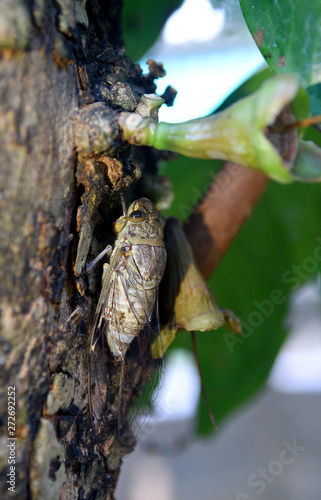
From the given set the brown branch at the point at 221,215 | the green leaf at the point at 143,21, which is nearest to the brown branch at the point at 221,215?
the brown branch at the point at 221,215

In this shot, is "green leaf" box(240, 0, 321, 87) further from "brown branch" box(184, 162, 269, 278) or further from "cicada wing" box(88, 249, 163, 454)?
"cicada wing" box(88, 249, 163, 454)

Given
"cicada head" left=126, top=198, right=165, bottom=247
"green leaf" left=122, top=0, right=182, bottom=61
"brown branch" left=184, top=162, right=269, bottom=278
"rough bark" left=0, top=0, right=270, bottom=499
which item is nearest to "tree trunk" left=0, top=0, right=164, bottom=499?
"rough bark" left=0, top=0, right=270, bottom=499

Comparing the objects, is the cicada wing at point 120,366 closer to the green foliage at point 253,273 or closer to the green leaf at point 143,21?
the green foliage at point 253,273

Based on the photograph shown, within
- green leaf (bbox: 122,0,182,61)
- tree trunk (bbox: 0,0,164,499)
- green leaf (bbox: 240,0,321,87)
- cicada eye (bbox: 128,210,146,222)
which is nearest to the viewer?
tree trunk (bbox: 0,0,164,499)

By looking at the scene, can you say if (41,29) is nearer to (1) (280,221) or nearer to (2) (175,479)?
(1) (280,221)

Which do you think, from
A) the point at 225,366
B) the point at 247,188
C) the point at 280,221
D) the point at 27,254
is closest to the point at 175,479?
the point at 225,366

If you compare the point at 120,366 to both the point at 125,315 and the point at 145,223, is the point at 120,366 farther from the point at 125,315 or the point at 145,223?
the point at 145,223
